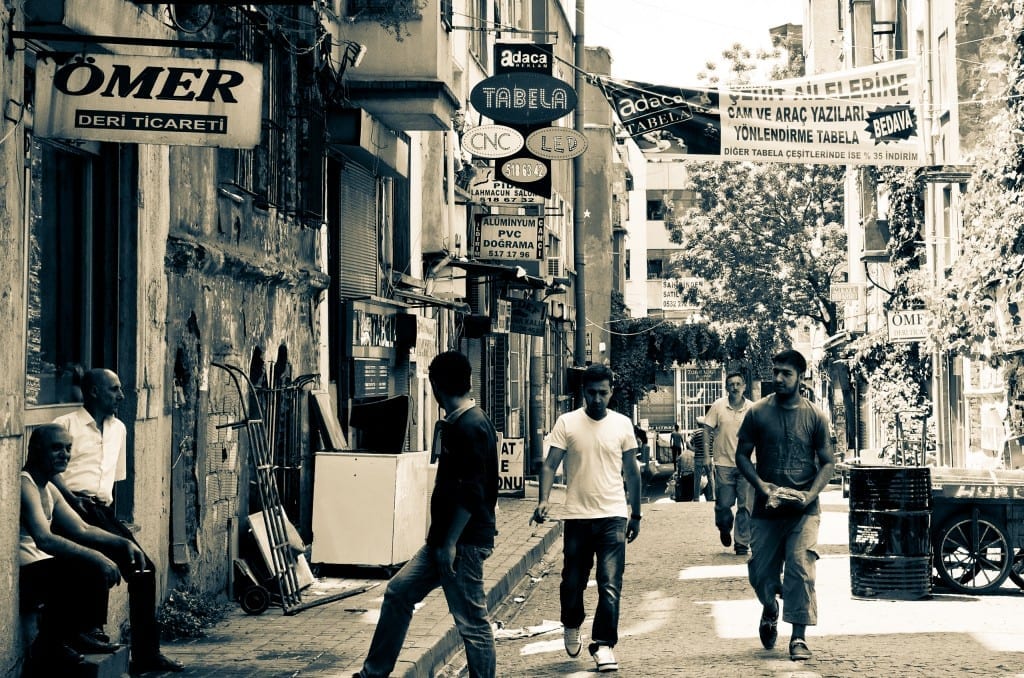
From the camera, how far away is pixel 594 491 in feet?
31.8

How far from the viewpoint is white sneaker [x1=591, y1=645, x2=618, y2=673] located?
927 centimetres

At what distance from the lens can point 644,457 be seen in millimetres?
42844

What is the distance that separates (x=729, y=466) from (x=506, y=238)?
33.5 ft

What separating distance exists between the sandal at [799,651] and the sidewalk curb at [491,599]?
7.46ft

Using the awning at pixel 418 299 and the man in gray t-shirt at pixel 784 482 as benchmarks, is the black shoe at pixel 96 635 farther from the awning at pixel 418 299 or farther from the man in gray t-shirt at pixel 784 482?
the awning at pixel 418 299

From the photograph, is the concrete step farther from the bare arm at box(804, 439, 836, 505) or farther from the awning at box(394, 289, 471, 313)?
the awning at box(394, 289, 471, 313)

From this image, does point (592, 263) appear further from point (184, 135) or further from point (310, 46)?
point (184, 135)

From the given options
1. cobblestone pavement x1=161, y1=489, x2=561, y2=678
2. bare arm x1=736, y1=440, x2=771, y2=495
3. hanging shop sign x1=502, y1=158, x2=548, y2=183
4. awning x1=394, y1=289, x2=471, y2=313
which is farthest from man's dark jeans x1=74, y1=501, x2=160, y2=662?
hanging shop sign x1=502, y1=158, x2=548, y2=183

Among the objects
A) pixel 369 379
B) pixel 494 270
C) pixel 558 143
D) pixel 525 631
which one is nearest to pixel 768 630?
pixel 525 631

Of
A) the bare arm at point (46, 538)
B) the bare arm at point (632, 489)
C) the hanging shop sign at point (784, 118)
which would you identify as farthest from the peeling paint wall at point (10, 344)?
the hanging shop sign at point (784, 118)

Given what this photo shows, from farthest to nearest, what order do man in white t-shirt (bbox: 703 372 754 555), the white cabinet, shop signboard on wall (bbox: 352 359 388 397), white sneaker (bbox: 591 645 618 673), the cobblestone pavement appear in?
1. shop signboard on wall (bbox: 352 359 388 397)
2. man in white t-shirt (bbox: 703 372 754 555)
3. the white cabinet
4. white sneaker (bbox: 591 645 618 673)
5. the cobblestone pavement

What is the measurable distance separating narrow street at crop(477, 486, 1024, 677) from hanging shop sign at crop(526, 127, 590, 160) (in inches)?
319

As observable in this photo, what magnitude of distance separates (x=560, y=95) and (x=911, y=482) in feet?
33.9

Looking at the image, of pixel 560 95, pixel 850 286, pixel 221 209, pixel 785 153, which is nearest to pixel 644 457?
pixel 850 286
